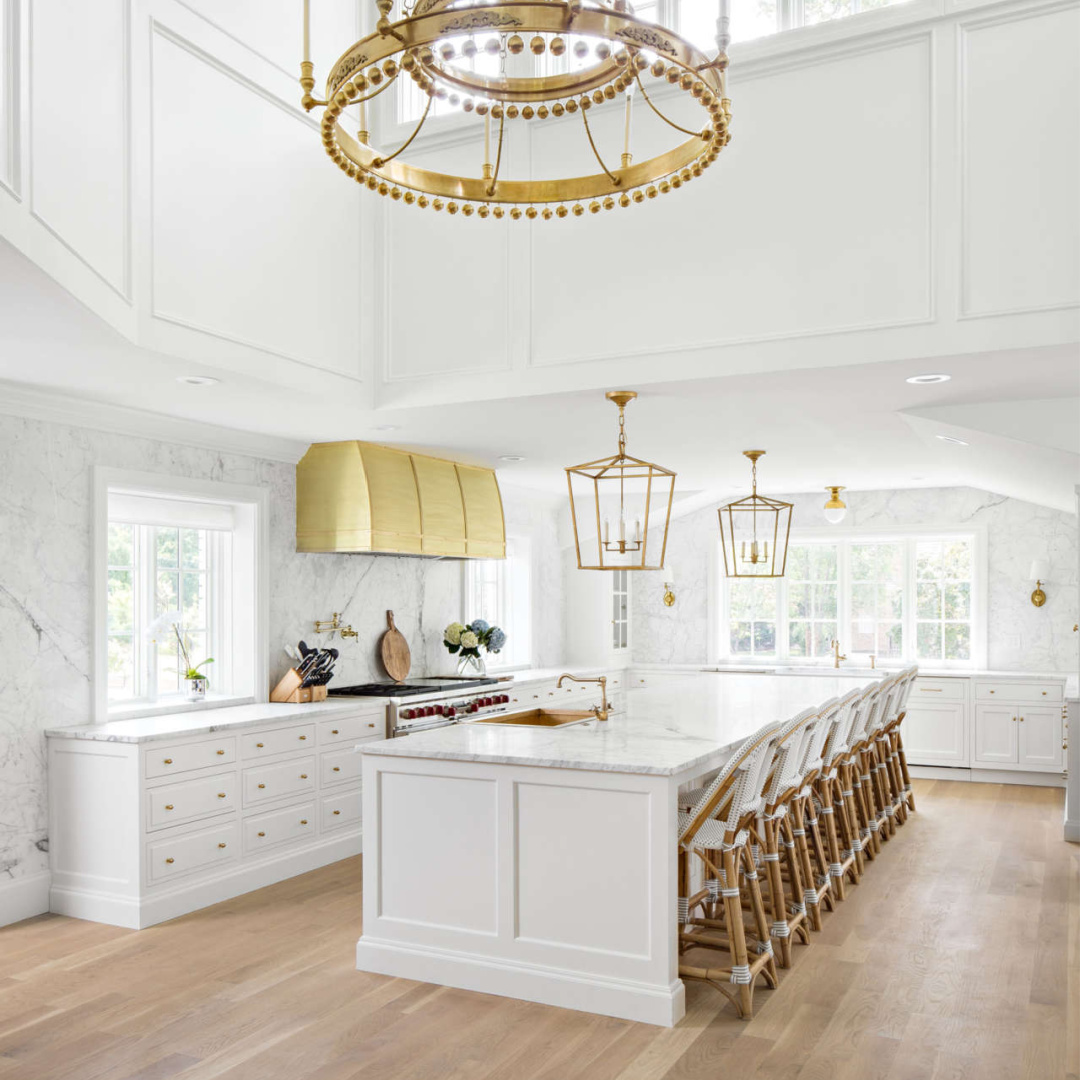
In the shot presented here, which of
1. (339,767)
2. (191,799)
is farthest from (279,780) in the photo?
(191,799)

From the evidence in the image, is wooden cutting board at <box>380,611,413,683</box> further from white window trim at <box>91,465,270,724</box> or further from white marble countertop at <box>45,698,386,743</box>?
white window trim at <box>91,465,270,724</box>

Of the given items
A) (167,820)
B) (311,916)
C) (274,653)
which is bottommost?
(311,916)

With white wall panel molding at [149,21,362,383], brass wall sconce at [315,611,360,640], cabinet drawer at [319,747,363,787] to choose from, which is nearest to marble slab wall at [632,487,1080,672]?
brass wall sconce at [315,611,360,640]

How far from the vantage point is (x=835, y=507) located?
9.07 metres

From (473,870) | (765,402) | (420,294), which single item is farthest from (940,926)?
(420,294)

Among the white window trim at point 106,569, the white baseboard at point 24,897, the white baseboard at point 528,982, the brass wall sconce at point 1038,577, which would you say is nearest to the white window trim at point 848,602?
the brass wall sconce at point 1038,577

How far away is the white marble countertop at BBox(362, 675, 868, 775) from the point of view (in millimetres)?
3873

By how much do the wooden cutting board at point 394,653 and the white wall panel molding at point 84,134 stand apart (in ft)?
12.4

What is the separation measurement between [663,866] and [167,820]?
2478mm

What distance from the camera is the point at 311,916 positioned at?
4.94 metres

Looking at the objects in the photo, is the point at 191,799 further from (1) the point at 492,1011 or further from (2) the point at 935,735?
(2) the point at 935,735

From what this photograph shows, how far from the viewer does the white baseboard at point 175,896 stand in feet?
15.7

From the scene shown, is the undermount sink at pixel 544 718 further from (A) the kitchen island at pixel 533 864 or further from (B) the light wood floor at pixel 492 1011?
(B) the light wood floor at pixel 492 1011

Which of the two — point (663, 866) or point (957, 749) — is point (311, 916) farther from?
point (957, 749)
